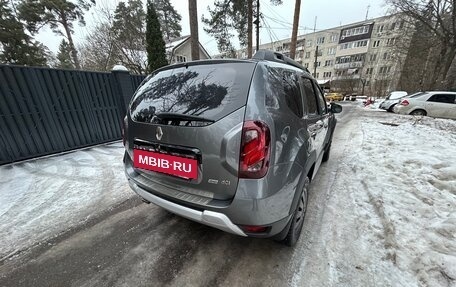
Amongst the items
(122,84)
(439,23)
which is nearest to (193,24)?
(122,84)

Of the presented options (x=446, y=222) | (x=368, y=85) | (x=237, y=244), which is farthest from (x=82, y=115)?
(x=368, y=85)

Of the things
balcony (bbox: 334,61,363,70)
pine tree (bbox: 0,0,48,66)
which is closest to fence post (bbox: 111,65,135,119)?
pine tree (bbox: 0,0,48,66)

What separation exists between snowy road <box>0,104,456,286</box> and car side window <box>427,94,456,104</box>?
1020 centimetres

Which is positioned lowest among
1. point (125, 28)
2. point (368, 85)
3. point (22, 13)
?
point (368, 85)

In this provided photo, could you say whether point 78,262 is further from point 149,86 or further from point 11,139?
point 11,139

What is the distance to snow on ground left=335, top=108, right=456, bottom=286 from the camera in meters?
1.80

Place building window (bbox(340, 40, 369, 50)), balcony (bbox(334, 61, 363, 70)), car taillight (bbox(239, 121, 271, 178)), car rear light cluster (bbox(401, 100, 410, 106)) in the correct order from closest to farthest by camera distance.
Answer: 1. car taillight (bbox(239, 121, 271, 178))
2. car rear light cluster (bbox(401, 100, 410, 106))
3. building window (bbox(340, 40, 369, 50))
4. balcony (bbox(334, 61, 363, 70))

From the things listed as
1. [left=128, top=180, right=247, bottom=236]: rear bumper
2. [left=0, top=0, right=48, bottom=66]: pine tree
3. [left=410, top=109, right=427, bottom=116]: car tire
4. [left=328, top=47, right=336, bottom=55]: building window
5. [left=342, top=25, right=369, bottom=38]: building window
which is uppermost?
[left=342, top=25, right=369, bottom=38]: building window

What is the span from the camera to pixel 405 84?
85.7 feet

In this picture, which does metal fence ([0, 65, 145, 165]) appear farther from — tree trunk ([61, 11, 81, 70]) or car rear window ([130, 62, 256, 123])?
tree trunk ([61, 11, 81, 70])

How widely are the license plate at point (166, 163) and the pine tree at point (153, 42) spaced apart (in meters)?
13.4

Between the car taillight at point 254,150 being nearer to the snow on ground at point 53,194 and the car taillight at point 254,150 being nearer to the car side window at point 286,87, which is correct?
the car side window at point 286,87

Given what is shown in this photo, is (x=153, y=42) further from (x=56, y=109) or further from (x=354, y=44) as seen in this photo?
(x=354, y=44)

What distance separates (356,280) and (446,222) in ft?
5.04
